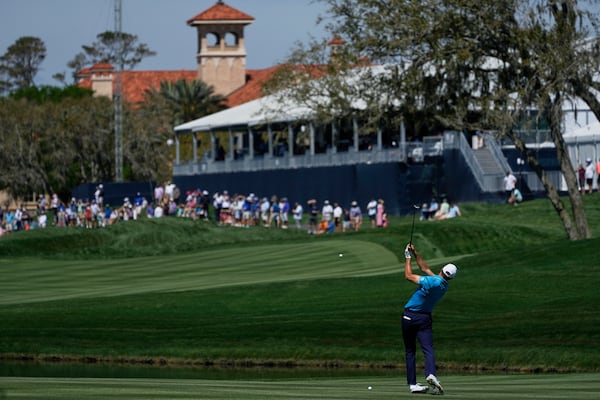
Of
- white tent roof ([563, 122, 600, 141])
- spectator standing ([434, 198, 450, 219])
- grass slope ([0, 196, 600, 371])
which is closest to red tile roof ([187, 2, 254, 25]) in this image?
white tent roof ([563, 122, 600, 141])

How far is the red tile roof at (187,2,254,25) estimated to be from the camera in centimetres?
14862

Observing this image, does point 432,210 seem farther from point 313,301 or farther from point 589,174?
point 313,301

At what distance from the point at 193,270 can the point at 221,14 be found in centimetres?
10473

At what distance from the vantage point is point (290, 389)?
795 inches

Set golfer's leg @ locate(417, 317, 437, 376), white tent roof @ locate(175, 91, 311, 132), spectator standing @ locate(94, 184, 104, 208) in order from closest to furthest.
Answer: golfer's leg @ locate(417, 317, 437, 376), white tent roof @ locate(175, 91, 311, 132), spectator standing @ locate(94, 184, 104, 208)

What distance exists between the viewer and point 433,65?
155ft

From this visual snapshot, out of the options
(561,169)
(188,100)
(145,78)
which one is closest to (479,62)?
(561,169)

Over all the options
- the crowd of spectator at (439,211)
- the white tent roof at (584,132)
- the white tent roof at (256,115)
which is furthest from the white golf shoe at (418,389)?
the white tent roof at (584,132)

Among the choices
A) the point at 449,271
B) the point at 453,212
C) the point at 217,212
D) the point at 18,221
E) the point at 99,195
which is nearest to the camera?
the point at 449,271

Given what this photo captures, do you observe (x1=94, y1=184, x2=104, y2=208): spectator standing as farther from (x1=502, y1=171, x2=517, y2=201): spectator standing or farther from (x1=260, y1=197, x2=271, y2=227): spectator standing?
(x1=502, y1=171, x2=517, y2=201): spectator standing

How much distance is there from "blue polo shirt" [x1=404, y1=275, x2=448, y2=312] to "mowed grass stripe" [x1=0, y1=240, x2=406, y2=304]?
2092 cm

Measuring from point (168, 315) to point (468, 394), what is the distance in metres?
16.0

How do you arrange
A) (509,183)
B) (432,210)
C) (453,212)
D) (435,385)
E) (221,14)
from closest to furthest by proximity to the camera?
(435,385) → (453,212) → (432,210) → (509,183) → (221,14)

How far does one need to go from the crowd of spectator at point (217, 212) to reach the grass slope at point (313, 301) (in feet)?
23.9
